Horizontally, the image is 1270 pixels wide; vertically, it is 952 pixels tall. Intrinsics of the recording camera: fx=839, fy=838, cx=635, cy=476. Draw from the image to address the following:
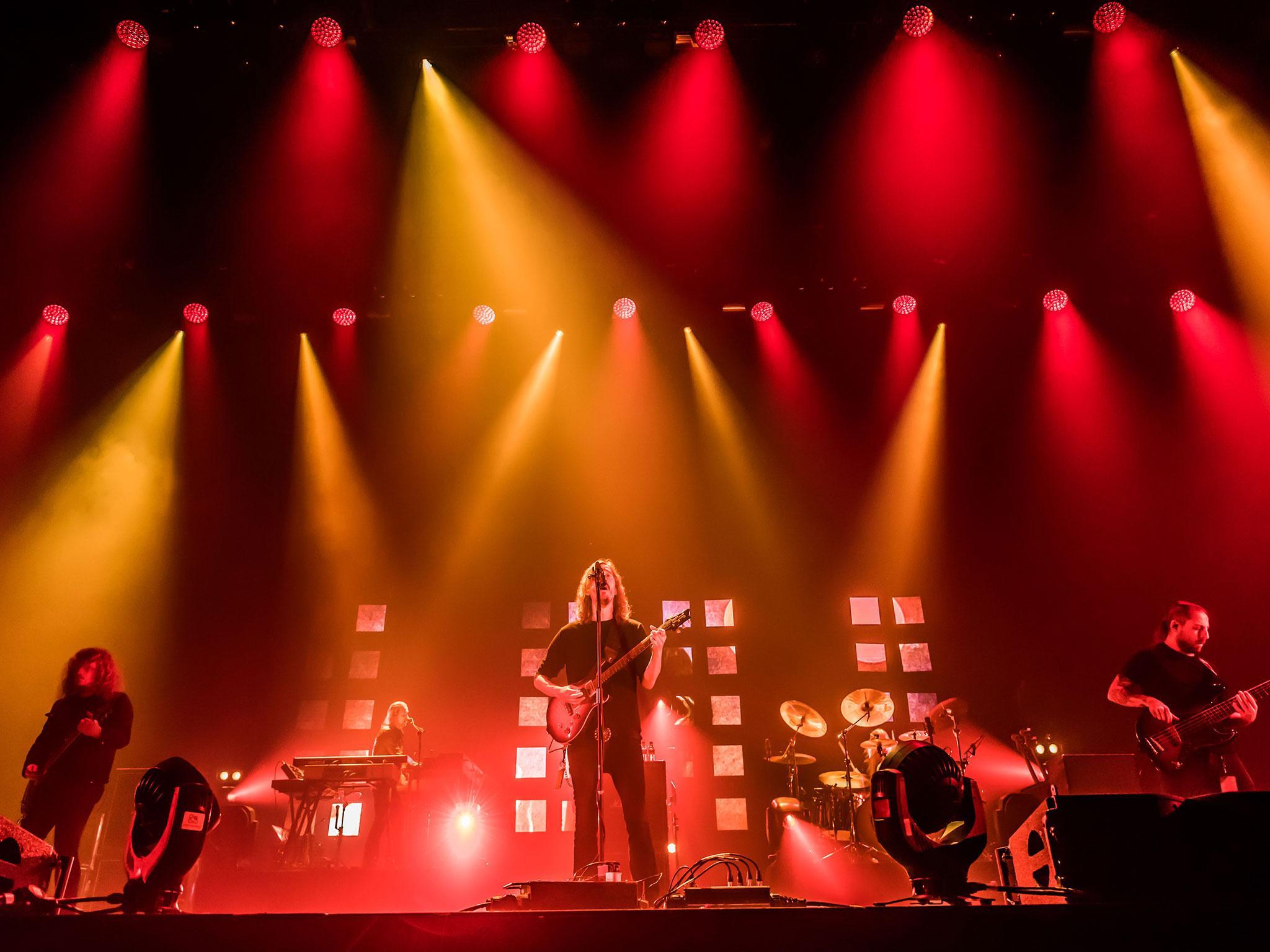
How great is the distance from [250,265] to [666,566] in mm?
5873

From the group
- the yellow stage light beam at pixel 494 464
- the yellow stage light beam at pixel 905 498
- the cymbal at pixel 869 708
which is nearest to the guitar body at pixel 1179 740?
the cymbal at pixel 869 708

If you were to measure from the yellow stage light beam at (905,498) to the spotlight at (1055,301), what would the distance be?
1434mm

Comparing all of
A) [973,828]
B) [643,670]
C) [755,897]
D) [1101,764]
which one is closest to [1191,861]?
[973,828]

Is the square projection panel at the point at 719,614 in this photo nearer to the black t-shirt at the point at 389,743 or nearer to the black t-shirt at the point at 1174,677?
the black t-shirt at the point at 389,743

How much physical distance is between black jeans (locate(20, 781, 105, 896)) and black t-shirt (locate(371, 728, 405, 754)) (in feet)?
11.2

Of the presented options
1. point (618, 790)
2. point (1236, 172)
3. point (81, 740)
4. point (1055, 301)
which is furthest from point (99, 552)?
point (1236, 172)

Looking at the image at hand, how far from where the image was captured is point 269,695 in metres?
10.1

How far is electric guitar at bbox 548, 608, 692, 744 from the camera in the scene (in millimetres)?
5004

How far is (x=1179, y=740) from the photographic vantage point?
4.92m

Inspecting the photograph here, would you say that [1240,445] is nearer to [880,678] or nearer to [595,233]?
[880,678]

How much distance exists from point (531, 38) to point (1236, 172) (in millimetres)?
6625

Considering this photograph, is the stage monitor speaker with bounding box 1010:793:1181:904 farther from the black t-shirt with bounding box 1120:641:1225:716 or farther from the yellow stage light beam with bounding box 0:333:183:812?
the yellow stage light beam with bounding box 0:333:183:812

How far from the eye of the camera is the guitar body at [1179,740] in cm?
487

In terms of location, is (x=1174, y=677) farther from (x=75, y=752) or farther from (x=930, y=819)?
(x=75, y=752)
